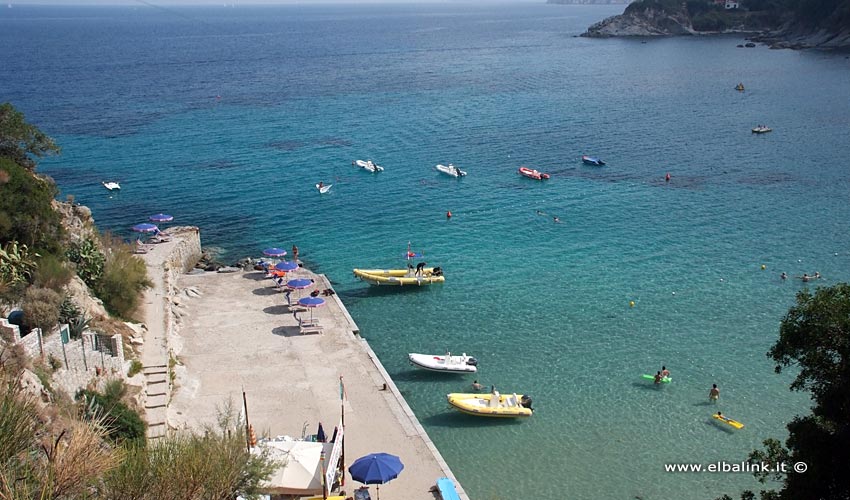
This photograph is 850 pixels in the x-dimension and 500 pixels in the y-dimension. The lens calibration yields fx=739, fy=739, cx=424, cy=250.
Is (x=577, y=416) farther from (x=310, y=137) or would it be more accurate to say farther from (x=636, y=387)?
(x=310, y=137)

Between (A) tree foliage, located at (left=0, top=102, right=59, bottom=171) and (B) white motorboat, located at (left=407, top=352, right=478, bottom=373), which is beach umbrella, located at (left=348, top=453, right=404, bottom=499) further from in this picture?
(A) tree foliage, located at (left=0, top=102, right=59, bottom=171)

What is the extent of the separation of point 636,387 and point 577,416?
333 cm

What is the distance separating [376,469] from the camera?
20250mm

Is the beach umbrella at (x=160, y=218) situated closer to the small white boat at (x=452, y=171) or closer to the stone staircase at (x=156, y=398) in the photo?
the stone staircase at (x=156, y=398)

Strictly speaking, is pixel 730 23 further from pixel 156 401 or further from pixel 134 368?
pixel 156 401

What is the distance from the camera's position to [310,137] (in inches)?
2840

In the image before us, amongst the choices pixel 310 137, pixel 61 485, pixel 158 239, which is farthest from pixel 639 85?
pixel 61 485

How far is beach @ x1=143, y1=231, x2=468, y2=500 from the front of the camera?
77.8 feet

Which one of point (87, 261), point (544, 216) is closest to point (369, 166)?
point (544, 216)

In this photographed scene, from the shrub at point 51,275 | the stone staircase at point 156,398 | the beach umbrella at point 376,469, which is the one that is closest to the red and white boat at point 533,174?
the stone staircase at point 156,398

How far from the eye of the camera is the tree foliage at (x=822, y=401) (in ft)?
42.2

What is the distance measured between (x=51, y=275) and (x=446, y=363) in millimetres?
14688

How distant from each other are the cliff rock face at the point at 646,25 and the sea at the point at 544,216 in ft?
198

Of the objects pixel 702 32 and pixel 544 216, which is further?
pixel 702 32
